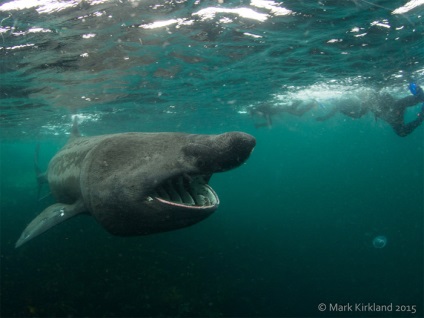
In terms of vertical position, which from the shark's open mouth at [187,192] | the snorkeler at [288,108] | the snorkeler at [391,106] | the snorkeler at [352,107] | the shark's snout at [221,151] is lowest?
the snorkeler at [288,108]

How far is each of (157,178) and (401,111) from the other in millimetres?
17606

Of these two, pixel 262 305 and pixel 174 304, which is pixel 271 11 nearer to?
pixel 174 304

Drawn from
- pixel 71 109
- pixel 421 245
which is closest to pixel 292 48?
pixel 71 109

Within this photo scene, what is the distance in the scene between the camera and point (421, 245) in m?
26.4

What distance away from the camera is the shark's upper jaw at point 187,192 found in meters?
4.34

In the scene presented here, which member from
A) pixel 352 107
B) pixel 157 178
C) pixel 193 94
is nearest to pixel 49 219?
pixel 157 178

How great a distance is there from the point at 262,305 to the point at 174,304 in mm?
4502

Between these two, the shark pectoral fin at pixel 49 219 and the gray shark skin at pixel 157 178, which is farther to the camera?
the shark pectoral fin at pixel 49 219

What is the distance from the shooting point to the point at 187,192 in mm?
4625

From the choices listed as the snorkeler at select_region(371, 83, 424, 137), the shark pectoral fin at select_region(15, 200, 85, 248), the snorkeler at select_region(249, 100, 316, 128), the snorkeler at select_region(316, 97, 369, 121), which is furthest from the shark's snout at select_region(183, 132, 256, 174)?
the snorkeler at select_region(249, 100, 316, 128)

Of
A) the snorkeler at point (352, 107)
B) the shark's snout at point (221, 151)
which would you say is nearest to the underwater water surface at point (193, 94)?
the snorkeler at point (352, 107)

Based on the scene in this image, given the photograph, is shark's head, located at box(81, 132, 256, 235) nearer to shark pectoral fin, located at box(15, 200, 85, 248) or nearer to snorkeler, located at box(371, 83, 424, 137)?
shark pectoral fin, located at box(15, 200, 85, 248)

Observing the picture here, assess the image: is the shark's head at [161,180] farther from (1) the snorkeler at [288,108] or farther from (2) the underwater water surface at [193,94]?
(1) the snorkeler at [288,108]

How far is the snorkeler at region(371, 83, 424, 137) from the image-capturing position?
50.1 ft
